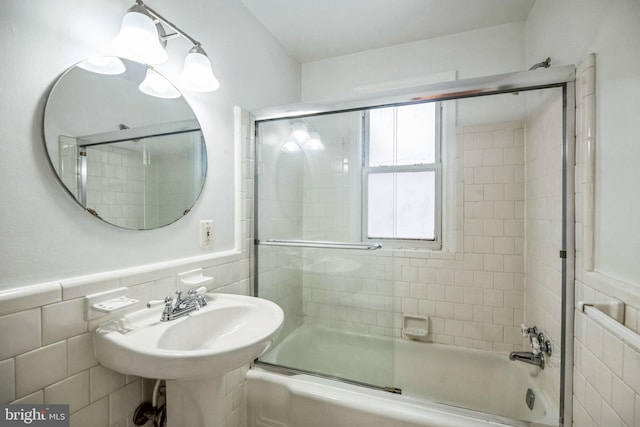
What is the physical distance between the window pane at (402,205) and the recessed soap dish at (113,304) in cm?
120

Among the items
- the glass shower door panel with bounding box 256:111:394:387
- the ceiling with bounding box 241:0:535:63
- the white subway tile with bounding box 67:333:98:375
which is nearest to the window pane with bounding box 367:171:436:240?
the glass shower door panel with bounding box 256:111:394:387

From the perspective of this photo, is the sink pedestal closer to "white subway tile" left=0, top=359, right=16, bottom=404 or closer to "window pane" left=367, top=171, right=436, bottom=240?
"white subway tile" left=0, top=359, right=16, bottom=404

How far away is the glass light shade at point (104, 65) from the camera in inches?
32.7

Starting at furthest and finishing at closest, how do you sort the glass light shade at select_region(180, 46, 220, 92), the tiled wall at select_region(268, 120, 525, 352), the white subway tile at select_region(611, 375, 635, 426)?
the tiled wall at select_region(268, 120, 525, 352), the glass light shade at select_region(180, 46, 220, 92), the white subway tile at select_region(611, 375, 635, 426)

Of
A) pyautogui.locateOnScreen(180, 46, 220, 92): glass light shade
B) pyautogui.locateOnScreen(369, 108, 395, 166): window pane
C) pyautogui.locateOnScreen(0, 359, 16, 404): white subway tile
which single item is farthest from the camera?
pyautogui.locateOnScreen(369, 108, 395, 166): window pane

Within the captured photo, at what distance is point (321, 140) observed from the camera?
5.28 feet

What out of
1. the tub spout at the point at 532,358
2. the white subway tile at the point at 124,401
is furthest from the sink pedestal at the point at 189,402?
the tub spout at the point at 532,358

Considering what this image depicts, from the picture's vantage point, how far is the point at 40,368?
71 centimetres

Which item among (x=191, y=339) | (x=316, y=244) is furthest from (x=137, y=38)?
(x=316, y=244)

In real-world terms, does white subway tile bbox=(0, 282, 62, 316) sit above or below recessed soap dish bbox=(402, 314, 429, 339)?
above

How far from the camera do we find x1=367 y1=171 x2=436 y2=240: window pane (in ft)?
5.30

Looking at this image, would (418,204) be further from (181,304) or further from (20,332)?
(20,332)

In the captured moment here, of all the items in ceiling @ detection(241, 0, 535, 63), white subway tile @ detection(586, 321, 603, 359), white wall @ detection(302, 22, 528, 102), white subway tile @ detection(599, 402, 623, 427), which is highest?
ceiling @ detection(241, 0, 535, 63)

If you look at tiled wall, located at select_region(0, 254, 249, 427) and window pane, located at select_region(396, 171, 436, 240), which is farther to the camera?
window pane, located at select_region(396, 171, 436, 240)
